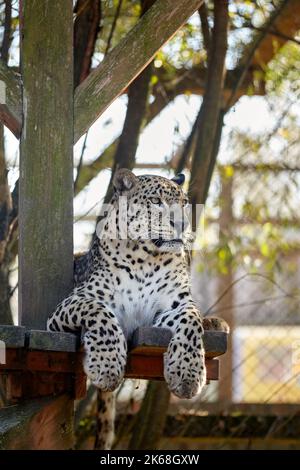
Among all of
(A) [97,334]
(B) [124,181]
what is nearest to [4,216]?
(B) [124,181]

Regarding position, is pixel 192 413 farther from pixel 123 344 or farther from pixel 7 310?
pixel 123 344

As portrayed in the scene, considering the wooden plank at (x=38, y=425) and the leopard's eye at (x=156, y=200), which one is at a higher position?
the leopard's eye at (x=156, y=200)

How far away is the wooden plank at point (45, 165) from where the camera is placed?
5535 mm

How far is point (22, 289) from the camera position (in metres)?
5.52

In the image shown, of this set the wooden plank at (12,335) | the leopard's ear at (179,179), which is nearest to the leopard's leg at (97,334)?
the wooden plank at (12,335)

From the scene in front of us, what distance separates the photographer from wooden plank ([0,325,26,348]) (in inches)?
194

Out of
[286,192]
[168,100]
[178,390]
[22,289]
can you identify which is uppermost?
[168,100]

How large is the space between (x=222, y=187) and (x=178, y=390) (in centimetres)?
433

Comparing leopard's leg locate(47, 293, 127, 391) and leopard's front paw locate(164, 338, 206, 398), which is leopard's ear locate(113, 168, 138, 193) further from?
leopard's front paw locate(164, 338, 206, 398)

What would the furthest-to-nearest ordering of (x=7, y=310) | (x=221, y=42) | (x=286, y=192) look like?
(x=286, y=192), (x=221, y=42), (x=7, y=310)

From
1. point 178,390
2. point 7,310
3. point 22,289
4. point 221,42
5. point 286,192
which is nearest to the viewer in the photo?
point 178,390

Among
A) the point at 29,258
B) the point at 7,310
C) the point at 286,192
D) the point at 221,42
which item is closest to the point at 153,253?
the point at 29,258

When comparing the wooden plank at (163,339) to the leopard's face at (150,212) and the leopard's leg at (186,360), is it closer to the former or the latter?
the leopard's leg at (186,360)

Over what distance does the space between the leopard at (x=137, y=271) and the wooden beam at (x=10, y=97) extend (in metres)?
0.79
